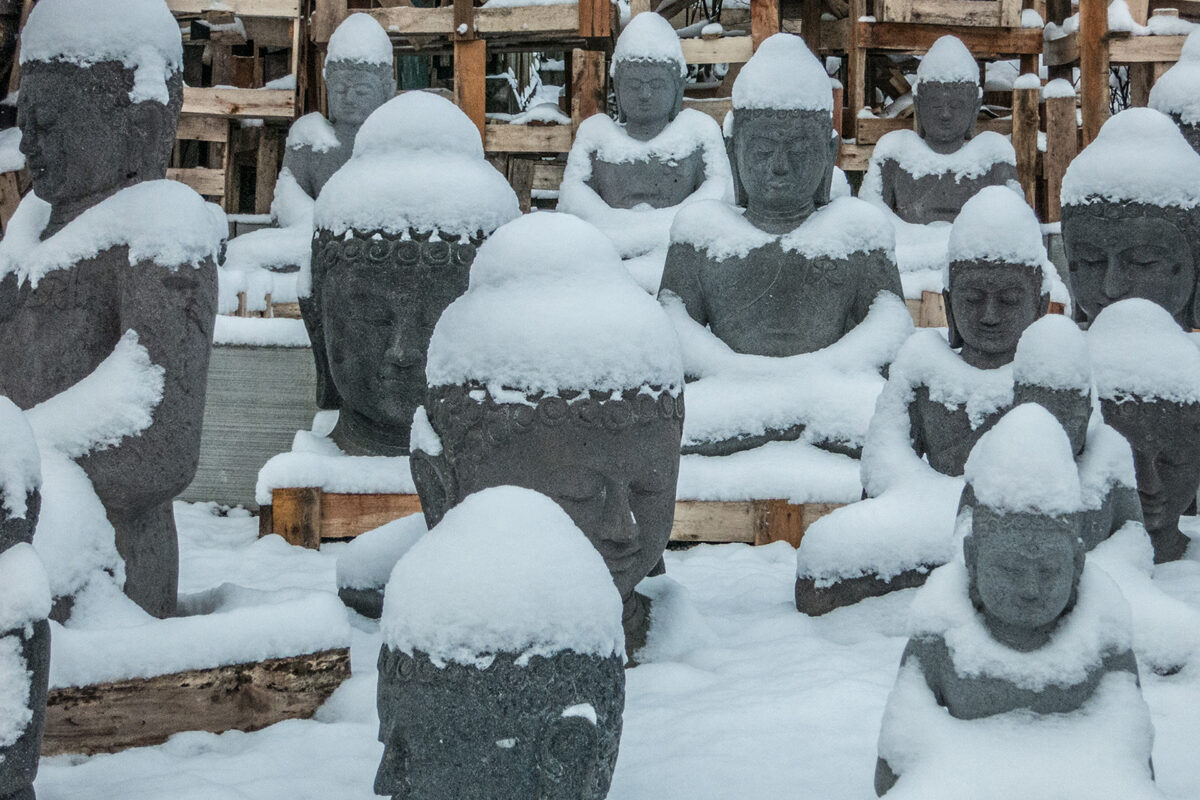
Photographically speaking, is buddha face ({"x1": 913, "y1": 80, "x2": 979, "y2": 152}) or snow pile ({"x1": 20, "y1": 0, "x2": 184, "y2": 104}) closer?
snow pile ({"x1": 20, "y1": 0, "x2": 184, "y2": 104})

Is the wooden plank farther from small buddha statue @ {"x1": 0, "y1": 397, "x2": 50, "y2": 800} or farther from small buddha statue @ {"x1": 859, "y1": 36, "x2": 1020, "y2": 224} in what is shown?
small buddha statue @ {"x1": 859, "y1": 36, "x2": 1020, "y2": 224}

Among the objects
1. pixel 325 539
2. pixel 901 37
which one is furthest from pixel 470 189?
pixel 901 37

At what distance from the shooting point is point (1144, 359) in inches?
201

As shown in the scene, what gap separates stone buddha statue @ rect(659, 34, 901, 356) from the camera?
6.31 metres

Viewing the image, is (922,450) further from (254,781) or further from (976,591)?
(254,781)

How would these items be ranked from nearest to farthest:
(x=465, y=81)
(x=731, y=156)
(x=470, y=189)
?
(x=470, y=189) < (x=731, y=156) < (x=465, y=81)

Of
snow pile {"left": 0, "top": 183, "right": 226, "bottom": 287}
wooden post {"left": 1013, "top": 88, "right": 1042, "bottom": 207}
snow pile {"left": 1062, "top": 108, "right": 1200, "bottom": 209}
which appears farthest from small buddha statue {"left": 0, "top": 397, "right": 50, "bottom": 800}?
wooden post {"left": 1013, "top": 88, "right": 1042, "bottom": 207}

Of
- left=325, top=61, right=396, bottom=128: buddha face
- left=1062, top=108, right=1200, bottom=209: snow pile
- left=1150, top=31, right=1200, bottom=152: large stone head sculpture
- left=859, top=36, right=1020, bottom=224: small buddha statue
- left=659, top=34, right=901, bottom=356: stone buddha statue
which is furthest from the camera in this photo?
left=325, top=61, right=396, bottom=128: buddha face

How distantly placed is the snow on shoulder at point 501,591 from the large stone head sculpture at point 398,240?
2.72 meters

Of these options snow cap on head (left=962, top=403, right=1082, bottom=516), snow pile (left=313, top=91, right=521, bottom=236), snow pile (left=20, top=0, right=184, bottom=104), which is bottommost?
snow cap on head (left=962, top=403, right=1082, bottom=516)

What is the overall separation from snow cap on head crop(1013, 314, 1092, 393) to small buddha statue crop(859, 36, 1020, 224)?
5.34 meters

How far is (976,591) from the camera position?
3.02 meters

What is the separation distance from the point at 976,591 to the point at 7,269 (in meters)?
2.48

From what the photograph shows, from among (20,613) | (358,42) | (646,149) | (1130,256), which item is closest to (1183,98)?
(1130,256)
